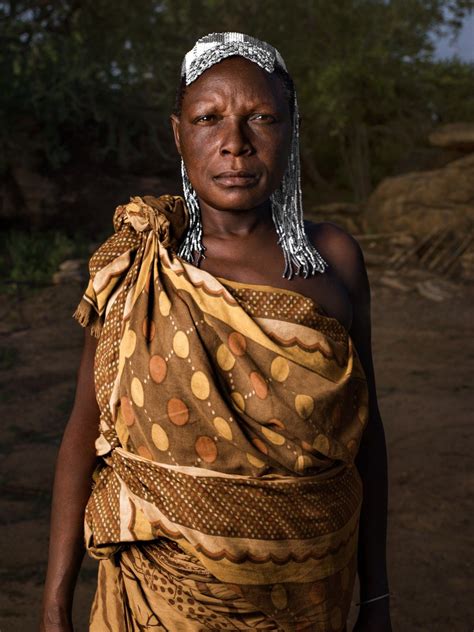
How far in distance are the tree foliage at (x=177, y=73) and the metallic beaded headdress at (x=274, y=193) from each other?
855 cm

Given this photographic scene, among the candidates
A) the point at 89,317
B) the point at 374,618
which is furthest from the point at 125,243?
the point at 374,618

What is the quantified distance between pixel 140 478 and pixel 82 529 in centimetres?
28

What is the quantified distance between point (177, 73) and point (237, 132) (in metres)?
10.3

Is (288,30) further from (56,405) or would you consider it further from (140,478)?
(140,478)

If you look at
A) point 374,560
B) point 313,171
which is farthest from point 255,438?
point 313,171

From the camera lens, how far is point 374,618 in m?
1.67

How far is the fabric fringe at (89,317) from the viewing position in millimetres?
1470

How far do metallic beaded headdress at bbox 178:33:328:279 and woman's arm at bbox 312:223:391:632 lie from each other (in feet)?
0.35

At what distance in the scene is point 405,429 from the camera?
4832mm

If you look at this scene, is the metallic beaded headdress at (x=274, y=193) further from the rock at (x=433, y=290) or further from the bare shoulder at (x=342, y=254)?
the rock at (x=433, y=290)

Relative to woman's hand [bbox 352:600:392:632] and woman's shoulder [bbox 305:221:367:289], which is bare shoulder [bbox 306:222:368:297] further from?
woman's hand [bbox 352:600:392:632]

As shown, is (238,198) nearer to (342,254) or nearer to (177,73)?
(342,254)

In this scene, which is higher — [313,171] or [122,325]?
[122,325]

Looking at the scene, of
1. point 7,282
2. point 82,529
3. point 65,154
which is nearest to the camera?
point 82,529
